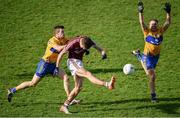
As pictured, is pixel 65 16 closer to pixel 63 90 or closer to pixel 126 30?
pixel 126 30

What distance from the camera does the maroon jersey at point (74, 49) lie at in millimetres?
11758

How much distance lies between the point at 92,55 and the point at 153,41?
166 inches

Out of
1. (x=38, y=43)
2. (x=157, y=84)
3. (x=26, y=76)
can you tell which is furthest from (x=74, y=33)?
(x=157, y=84)

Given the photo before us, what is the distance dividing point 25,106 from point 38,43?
529cm

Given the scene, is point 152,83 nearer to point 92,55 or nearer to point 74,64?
point 74,64

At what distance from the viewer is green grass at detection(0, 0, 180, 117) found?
12.4 meters

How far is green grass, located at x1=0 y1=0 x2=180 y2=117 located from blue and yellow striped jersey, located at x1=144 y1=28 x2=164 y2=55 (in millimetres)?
1374

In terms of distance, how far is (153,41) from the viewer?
41.3 ft

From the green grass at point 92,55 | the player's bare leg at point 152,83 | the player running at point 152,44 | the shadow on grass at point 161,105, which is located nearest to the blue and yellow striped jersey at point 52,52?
the green grass at point 92,55

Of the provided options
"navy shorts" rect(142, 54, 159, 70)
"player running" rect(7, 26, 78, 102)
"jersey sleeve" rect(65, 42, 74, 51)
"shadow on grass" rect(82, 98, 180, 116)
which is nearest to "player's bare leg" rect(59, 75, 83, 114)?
"player running" rect(7, 26, 78, 102)

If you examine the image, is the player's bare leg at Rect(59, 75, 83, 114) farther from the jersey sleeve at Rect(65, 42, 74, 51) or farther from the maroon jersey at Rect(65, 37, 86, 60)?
the jersey sleeve at Rect(65, 42, 74, 51)

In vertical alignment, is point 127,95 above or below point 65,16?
below

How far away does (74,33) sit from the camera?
59.6ft

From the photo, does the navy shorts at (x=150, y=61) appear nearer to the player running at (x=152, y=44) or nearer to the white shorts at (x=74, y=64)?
the player running at (x=152, y=44)
